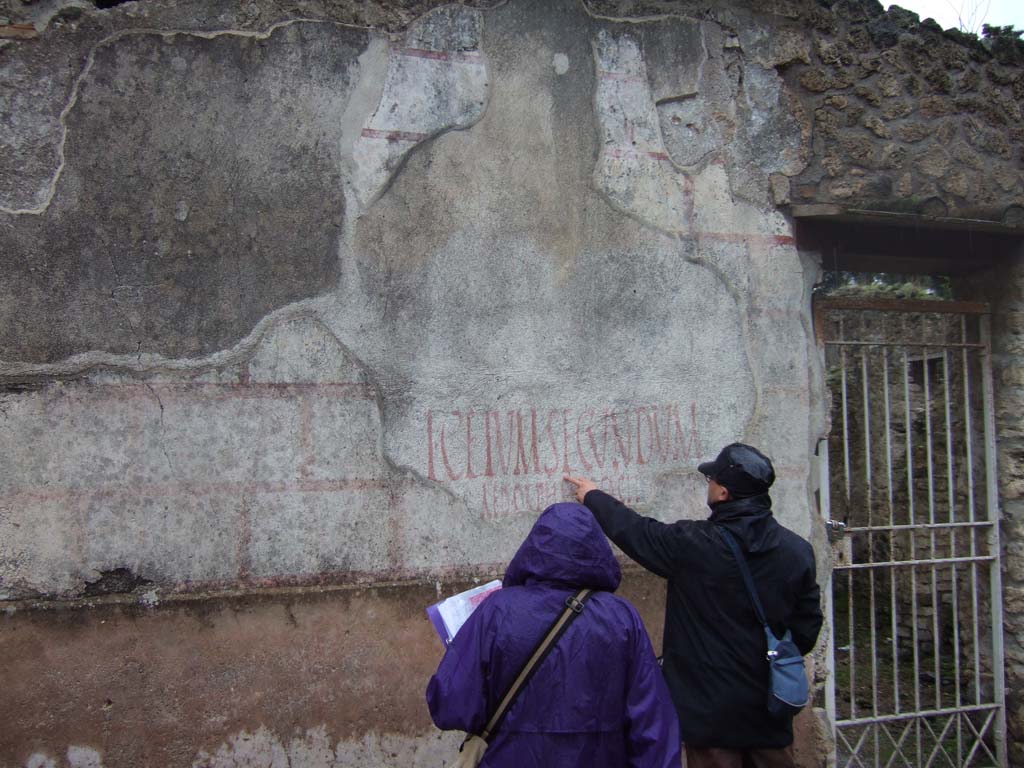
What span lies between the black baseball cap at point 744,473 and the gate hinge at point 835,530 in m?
1.40

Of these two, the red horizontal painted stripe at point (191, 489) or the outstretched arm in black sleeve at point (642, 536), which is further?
the red horizontal painted stripe at point (191, 489)

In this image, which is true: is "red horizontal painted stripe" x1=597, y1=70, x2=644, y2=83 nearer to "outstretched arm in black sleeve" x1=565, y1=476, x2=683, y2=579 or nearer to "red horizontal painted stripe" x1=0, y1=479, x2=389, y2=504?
"outstretched arm in black sleeve" x1=565, y1=476, x2=683, y2=579

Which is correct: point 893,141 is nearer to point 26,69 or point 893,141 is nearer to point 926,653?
point 926,653

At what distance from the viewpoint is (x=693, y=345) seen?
3.70 metres

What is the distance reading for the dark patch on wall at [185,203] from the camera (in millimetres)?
3117

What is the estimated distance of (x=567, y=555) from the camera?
2137 millimetres

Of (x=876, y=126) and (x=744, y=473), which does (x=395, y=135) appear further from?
(x=876, y=126)

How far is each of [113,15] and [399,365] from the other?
1800mm

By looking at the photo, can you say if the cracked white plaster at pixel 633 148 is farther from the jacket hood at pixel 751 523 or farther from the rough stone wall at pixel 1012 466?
the rough stone wall at pixel 1012 466

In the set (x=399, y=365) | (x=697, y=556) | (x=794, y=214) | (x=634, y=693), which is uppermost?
(x=794, y=214)

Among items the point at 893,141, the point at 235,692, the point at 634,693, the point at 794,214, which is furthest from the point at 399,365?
the point at 893,141

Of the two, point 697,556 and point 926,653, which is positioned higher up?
point 697,556

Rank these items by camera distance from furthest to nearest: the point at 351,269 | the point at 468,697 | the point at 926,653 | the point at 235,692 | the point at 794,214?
the point at 926,653 → the point at 794,214 → the point at 351,269 → the point at 235,692 → the point at 468,697

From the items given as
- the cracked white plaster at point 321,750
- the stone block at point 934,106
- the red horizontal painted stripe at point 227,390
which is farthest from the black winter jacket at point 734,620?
the stone block at point 934,106
